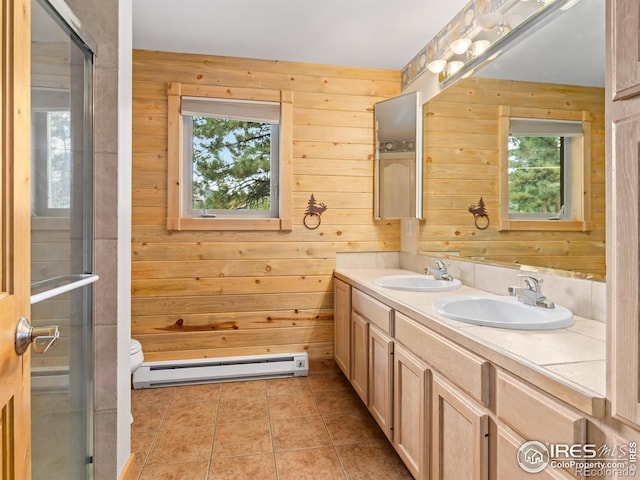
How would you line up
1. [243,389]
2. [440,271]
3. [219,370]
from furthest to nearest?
[219,370]
[243,389]
[440,271]

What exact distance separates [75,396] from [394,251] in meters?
2.34

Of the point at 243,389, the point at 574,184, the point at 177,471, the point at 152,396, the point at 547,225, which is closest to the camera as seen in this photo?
the point at 574,184

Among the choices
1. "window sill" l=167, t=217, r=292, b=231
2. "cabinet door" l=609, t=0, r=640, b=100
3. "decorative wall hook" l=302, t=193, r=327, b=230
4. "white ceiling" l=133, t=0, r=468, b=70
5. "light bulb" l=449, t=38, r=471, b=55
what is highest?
"white ceiling" l=133, t=0, r=468, b=70

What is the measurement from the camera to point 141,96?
2709mm

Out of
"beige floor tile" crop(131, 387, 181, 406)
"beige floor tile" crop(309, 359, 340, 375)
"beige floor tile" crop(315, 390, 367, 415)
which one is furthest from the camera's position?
"beige floor tile" crop(309, 359, 340, 375)

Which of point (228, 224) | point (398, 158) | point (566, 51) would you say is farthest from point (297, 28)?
point (566, 51)

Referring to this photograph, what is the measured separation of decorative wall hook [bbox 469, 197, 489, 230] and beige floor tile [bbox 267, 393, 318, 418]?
149 centimetres

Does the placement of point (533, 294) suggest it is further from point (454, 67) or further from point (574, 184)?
point (454, 67)

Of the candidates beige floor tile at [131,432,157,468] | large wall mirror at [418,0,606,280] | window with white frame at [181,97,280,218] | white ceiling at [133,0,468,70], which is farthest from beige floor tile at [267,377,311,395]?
white ceiling at [133,0,468,70]

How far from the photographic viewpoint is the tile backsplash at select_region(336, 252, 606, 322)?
4.46ft

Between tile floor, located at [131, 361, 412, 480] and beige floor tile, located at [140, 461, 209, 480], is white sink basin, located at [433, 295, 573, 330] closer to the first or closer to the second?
tile floor, located at [131, 361, 412, 480]

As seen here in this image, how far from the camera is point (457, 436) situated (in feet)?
4.06

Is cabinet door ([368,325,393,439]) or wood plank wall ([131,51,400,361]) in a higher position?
wood plank wall ([131,51,400,361])

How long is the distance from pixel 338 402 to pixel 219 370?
36.0 inches
